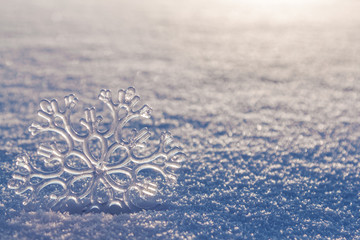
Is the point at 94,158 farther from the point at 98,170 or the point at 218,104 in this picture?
the point at 218,104

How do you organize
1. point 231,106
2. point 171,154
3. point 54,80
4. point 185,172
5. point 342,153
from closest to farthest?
point 171,154 < point 185,172 < point 342,153 < point 231,106 < point 54,80

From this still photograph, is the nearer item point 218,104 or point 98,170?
point 98,170

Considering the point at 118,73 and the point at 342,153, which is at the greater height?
the point at 118,73

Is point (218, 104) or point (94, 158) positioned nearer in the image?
point (94, 158)

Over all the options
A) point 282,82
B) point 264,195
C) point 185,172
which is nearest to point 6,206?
point 185,172

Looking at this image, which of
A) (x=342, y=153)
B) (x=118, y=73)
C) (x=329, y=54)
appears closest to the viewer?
(x=342, y=153)

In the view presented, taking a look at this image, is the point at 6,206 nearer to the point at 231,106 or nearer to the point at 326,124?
the point at 231,106

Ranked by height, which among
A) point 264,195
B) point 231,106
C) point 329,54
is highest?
point 329,54

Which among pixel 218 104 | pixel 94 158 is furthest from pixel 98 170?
pixel 218 104
